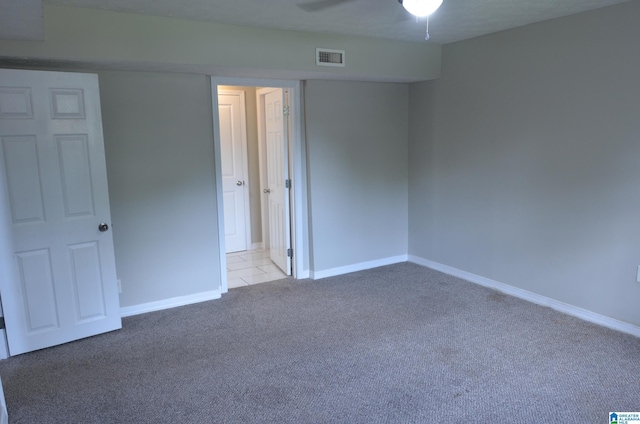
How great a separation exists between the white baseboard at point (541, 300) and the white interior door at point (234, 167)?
2.48 metres

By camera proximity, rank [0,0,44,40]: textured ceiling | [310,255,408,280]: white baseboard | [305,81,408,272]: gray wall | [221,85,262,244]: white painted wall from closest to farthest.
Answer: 1. [0,0,44,40]: textured ceiling
2. [305,81,408,272]: gray wall
3. [310,255,408,280]: white baseboard
4. [221,85,262,244]: white painted wall

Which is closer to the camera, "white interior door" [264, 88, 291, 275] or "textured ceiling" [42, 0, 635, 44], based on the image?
"textured ceiling" [42, 0, 635, 44]

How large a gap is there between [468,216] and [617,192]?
4.82 feet

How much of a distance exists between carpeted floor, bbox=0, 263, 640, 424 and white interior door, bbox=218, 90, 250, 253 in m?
2.02

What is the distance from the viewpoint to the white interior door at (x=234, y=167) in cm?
579

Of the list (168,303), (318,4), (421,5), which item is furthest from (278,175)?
(421,5)

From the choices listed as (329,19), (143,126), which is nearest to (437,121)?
(329,19)

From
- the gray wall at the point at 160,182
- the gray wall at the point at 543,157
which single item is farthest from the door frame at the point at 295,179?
the gray wall at the point at 543,157

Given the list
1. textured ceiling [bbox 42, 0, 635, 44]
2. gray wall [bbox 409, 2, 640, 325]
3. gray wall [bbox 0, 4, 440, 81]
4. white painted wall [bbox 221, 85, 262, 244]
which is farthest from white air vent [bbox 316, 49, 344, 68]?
white painted wall [bbox 221, 85, 262, 244]

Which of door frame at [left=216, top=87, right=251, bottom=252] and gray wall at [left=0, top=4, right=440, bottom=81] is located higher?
gray wall at [left=0, top=4, right=440, bottom=81]

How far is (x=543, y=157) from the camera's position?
12.6 ft

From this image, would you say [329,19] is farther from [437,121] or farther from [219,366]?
[219,366]

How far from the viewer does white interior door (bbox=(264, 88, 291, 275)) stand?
187 inches

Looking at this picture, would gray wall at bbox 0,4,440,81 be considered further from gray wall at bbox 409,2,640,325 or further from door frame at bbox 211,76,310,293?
gray wall at bbox 409,2,640,325
